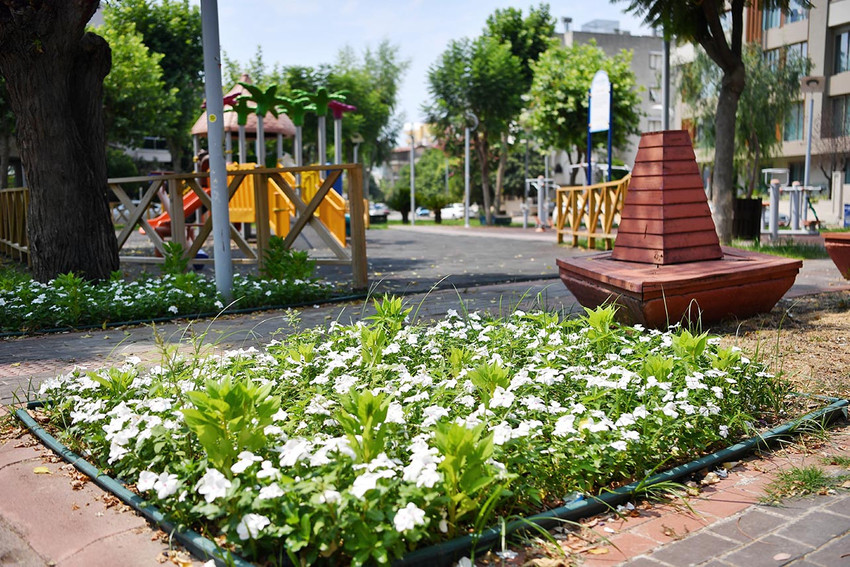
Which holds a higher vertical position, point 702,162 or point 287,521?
point 702,162

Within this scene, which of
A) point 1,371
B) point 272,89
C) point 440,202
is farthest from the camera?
point 440,202

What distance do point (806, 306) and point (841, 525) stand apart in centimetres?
515

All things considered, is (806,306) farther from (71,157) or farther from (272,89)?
(272,89)

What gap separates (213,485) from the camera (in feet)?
8.45

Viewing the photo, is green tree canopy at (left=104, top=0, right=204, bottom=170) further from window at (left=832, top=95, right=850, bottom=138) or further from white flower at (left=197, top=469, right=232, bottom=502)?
A: white flower at (left=197, top=469, right=232, bottom=502)

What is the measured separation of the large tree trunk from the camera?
836 centimetres

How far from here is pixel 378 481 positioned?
2590 millimetres

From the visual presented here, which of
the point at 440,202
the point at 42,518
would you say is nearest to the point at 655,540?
the point at 42,518

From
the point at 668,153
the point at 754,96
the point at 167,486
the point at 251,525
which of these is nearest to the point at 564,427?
the point at 251,525

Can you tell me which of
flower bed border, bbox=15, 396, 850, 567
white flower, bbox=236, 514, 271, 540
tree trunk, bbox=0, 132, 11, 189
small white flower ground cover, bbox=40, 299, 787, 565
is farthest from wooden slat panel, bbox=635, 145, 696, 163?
tree trunk, bbox=0, 132, 11, 189

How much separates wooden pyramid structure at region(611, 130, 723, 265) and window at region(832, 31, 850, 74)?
115 ft

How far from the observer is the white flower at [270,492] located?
2.50 metres

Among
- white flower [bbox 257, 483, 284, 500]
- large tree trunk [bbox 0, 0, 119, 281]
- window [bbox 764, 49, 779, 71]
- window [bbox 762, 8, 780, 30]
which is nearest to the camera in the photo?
white flower [bbox 257, 483, 284, 500]

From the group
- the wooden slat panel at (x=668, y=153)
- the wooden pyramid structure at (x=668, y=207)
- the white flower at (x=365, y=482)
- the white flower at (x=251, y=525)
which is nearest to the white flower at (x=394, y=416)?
the white flower at (x=365, y=482)
